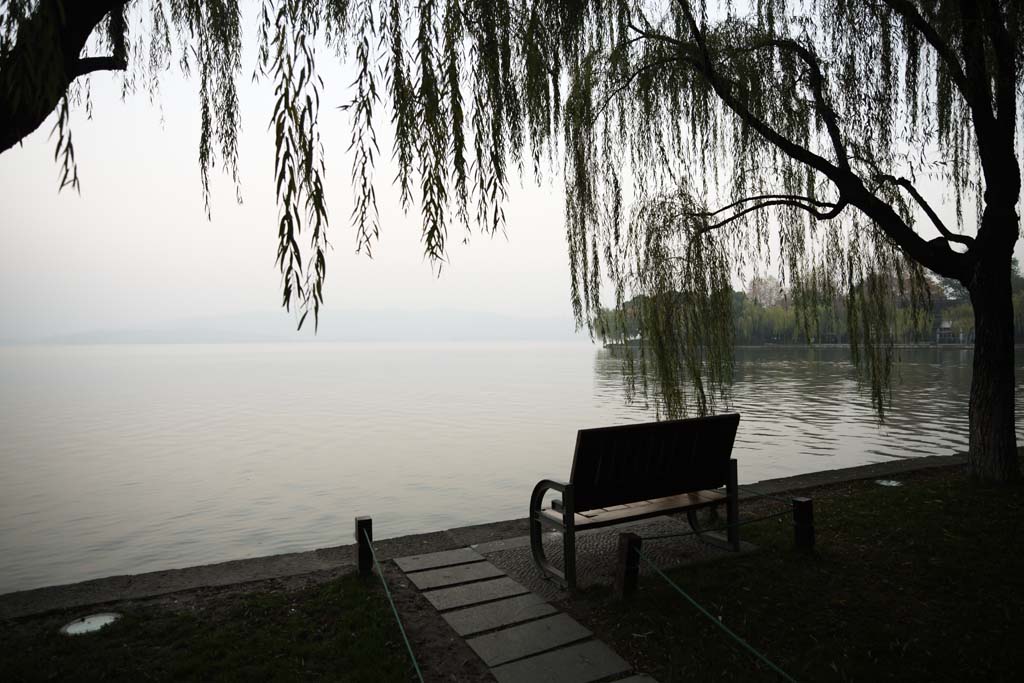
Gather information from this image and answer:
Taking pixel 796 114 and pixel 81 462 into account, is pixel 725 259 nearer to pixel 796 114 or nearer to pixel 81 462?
pixel 796 114

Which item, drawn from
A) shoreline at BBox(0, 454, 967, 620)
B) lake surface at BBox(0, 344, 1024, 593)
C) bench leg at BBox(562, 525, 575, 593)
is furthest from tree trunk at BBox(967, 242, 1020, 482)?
bench leg at BBox(562, 525, 575, 593)

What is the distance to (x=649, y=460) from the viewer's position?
4.35m

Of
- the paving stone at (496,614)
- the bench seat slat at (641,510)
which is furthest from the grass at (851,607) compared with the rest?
the bench seat slat at (641,510)

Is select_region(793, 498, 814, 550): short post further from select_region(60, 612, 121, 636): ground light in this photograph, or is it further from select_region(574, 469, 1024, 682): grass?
select_region(60, 612, 121, 636): ground light

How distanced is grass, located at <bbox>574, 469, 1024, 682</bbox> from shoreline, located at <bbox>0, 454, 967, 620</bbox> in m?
1.63

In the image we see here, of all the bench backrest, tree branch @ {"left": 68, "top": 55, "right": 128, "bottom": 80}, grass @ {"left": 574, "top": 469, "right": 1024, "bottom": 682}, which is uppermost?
tree branch @ {"left": 68, "top": 55, "right": 128, "bottom": 80}

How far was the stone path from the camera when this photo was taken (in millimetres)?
3070

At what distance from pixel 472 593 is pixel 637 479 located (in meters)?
1.37

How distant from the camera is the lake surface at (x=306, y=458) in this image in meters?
7.55

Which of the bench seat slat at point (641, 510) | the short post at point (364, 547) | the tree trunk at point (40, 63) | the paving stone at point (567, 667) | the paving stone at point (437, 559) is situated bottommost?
the paving stone at point (567, 667)

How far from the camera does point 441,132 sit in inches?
97.9

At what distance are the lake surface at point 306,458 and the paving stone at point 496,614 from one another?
154 inches

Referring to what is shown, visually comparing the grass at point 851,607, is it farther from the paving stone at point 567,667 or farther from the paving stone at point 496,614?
the paving stone at point 496,614

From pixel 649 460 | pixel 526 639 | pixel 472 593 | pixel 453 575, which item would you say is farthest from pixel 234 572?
pixel 649 460
